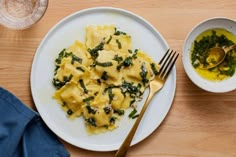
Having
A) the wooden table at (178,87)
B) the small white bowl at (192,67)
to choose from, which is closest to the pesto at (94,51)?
the wooden table at (178,87)

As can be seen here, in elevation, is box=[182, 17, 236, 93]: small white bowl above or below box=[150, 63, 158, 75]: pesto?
above

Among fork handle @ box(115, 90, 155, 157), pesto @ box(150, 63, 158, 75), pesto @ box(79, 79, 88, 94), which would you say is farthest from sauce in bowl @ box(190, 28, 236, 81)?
pesto @ box(79, 79, 88, 94)

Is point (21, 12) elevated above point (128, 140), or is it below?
above

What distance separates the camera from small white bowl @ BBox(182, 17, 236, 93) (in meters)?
1.37

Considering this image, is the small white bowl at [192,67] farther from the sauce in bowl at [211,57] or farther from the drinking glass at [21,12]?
the drinking glass at [21,12]

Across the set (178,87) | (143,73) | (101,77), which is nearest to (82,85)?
(101,77)

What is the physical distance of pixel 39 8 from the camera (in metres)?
1.40

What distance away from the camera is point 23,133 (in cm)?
134

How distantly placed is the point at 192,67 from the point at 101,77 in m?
0.26

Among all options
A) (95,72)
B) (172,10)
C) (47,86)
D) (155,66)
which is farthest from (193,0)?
(47,86)

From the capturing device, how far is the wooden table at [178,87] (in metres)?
1.37

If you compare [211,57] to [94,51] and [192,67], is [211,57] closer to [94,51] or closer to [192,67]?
[192,67]

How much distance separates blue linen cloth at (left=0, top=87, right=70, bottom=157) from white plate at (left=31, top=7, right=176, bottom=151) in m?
0.03

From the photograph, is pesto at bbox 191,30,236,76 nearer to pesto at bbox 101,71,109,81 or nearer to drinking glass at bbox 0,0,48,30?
pesto at bbox 101,71,109,81
